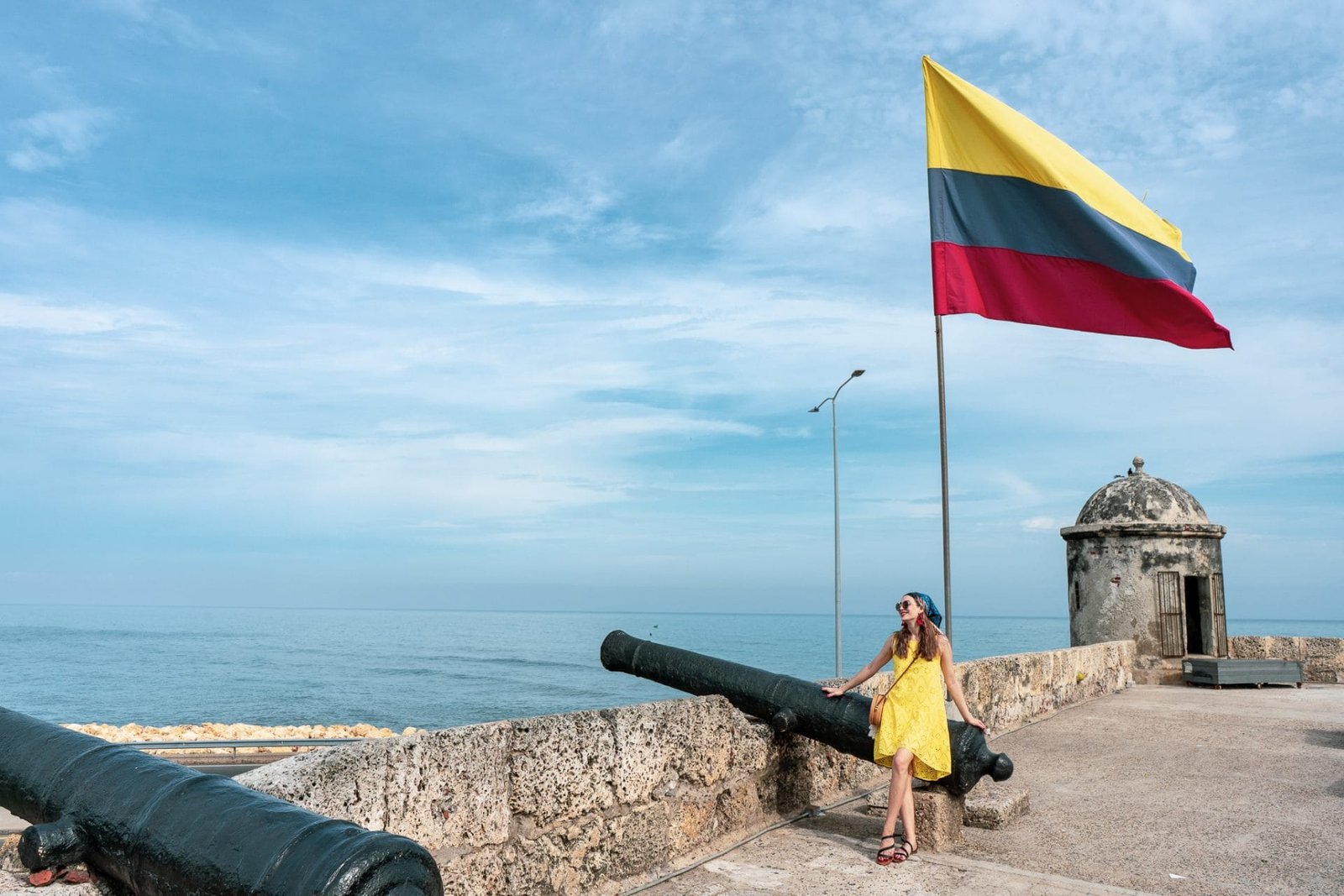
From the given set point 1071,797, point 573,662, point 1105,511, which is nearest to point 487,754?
point 1071,797

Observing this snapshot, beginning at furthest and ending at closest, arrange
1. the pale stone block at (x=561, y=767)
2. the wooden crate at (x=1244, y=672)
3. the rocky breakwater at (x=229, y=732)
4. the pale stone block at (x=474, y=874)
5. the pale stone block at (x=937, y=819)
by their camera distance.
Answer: the rocky breakwater at (x=229, y=732)
the wooden crate at (x=1244, y=672)
the pale stone block at (x=937, y=819)
the pale stone block at (x=561, y=767)
the pale stone block at (x=474, y=874)

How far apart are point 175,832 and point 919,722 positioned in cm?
379

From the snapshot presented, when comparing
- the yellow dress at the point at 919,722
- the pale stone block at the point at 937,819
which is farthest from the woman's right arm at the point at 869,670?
the pale stone block at the point at 937,819

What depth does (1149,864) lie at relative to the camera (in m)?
5.02

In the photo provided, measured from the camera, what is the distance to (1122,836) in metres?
5.59

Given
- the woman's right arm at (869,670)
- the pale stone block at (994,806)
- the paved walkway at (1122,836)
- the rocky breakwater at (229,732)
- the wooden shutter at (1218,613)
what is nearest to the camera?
the paved walkway at (1122,836)

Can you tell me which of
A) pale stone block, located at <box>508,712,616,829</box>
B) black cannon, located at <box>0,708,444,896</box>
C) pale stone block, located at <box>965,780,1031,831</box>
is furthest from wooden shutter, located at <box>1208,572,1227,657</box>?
black cannon, located at <box>0,708,444,896</box>

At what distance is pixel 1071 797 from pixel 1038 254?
4.53 meters

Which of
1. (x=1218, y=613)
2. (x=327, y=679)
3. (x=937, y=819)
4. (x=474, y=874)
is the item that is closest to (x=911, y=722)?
(x=937, y=819)

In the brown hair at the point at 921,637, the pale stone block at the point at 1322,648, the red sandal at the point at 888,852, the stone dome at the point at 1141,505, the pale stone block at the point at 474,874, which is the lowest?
the red sandal at the point at 888,852

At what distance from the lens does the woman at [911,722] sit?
16.7 feet

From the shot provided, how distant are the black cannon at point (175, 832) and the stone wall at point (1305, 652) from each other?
17540mm

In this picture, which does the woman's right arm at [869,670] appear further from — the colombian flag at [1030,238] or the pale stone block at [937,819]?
the colombian flag at [1030,238]

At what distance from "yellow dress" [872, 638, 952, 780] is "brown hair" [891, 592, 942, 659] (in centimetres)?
5
